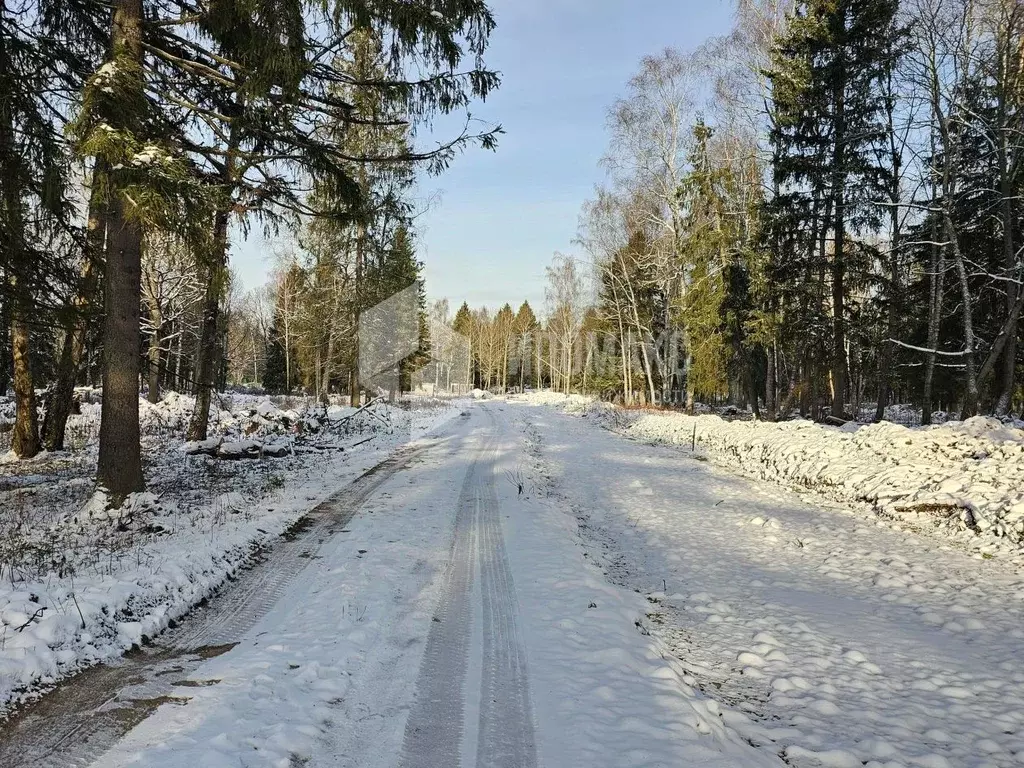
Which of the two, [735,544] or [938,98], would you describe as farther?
[938,98]

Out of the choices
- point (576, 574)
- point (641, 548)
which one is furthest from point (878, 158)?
point (576, 574)

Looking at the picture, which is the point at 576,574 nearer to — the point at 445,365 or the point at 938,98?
the point at 938,98

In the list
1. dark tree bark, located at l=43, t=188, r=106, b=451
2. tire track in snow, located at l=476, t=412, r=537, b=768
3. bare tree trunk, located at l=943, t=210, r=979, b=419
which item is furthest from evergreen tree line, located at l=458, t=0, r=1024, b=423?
dark tree bark, located at l=43, t=188, r=106, b=451

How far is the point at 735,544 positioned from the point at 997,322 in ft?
54.1

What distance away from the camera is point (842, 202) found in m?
17.2

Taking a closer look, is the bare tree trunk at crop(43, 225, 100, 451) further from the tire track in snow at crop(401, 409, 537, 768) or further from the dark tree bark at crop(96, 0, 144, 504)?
the tire track in snow at crop(401, 409, 537, 768)

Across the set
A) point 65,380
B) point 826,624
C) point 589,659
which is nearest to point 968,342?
point 826,624

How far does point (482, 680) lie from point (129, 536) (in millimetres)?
4764

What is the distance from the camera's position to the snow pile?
7.70 meters

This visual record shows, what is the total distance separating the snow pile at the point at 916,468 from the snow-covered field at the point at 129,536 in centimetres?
917

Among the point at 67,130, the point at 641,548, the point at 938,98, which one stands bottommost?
the point at 641,548

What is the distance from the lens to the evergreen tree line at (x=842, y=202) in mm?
13547

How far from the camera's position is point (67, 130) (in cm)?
544

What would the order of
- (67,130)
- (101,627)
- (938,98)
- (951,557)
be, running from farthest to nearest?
(938,98), (951,557), (67,130), (101,627)
